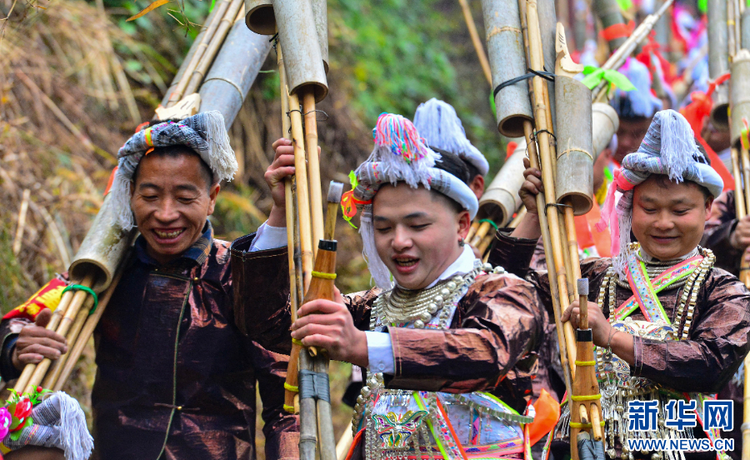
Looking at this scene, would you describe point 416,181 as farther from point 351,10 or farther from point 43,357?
point 351,10


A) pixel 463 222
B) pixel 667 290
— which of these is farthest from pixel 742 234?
pixel 463 222

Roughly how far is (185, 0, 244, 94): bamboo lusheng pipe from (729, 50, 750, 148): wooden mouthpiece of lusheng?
243cm

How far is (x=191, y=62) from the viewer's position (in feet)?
12.4

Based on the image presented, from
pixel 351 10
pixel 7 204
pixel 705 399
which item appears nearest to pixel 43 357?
pixel 7 204

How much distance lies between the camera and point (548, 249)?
8.63ft

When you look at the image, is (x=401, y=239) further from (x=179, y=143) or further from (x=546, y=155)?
(x=179, y=143)

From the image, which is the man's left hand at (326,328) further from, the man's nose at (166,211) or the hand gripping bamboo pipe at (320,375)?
the man's nose at (166,211)

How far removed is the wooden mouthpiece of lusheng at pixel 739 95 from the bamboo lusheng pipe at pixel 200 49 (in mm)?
2503

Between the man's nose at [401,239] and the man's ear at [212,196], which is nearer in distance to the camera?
the man's nose at [401,239]

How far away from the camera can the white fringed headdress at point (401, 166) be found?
2.48 meters

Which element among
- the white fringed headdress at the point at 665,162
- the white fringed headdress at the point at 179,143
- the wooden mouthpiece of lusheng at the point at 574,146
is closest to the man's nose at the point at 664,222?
the white fringed headdress at the point at 665,162

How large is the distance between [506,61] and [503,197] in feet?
4.13

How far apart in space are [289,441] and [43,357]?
94 cm

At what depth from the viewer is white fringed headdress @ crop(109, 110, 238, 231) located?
3.06 metres
